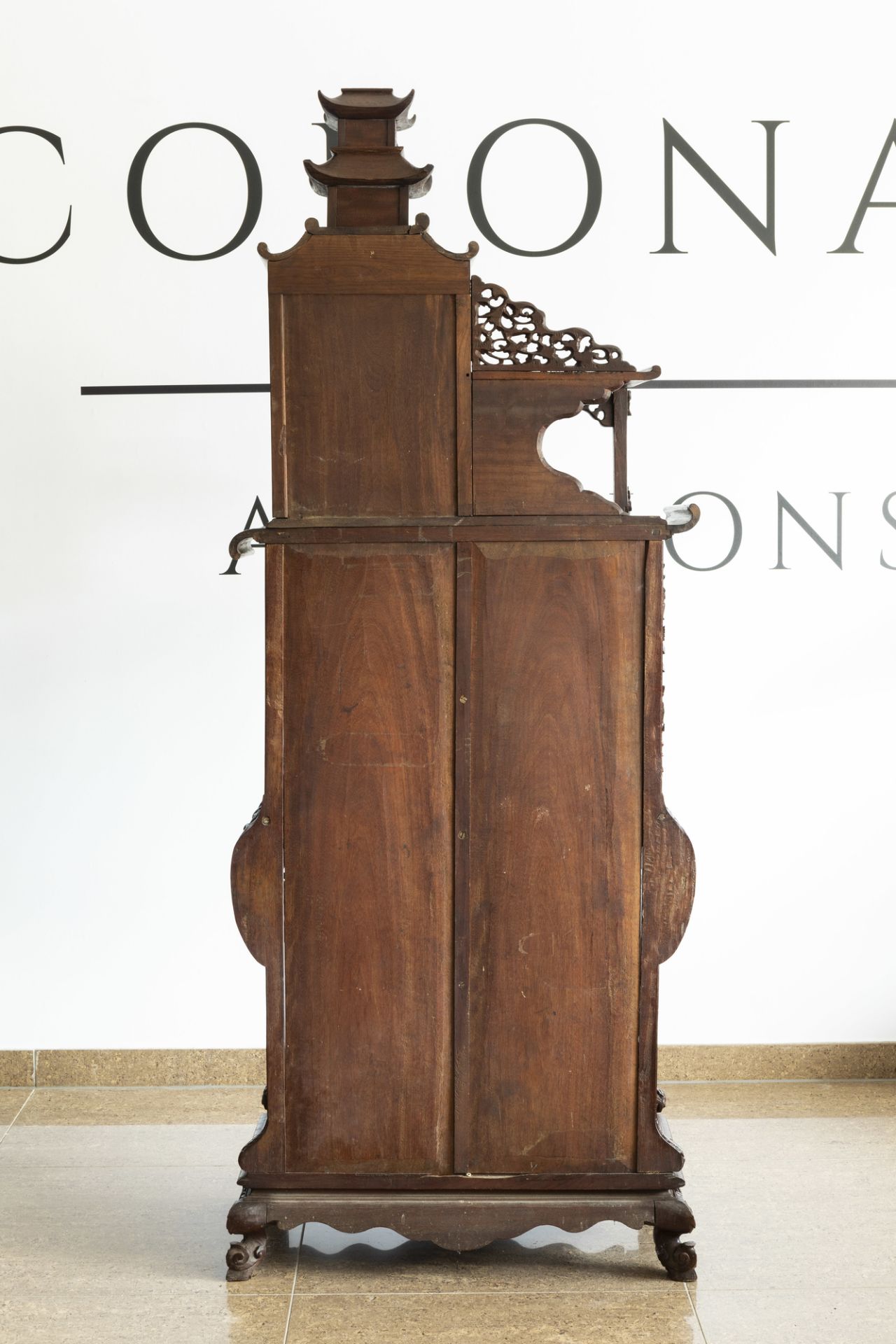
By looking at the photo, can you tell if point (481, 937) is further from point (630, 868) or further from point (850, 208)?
point (850, 208)

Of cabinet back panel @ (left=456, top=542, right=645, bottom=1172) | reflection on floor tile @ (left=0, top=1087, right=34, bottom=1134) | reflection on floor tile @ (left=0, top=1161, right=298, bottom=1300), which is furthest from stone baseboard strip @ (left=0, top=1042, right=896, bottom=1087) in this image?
cabinet back panel @ (left=456, top=542, right=645, bottom=1172)

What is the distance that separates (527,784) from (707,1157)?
1219 mm

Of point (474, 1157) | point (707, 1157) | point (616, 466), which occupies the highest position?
point (616, 466)

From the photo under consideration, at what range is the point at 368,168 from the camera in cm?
249

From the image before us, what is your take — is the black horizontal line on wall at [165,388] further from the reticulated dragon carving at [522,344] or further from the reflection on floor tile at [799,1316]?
the reflection on floor tile at [799,1316]

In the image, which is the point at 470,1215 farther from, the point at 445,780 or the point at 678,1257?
the point at 445,780

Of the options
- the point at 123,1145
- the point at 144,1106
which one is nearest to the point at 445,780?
the point at 123,1145

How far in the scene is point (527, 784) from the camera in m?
2.55

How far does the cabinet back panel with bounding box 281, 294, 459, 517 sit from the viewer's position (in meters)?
2.49

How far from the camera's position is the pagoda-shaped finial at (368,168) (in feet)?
8.14

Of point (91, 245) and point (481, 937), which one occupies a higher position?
point (91, 245)

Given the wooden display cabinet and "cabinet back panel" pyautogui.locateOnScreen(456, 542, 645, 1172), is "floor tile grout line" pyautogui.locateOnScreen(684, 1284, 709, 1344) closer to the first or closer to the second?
the wooden display cabinet

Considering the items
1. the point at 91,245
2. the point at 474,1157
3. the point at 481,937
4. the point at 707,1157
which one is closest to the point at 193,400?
the point at 91,245

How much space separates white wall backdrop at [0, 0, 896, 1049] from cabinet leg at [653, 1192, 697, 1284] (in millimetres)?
1055
